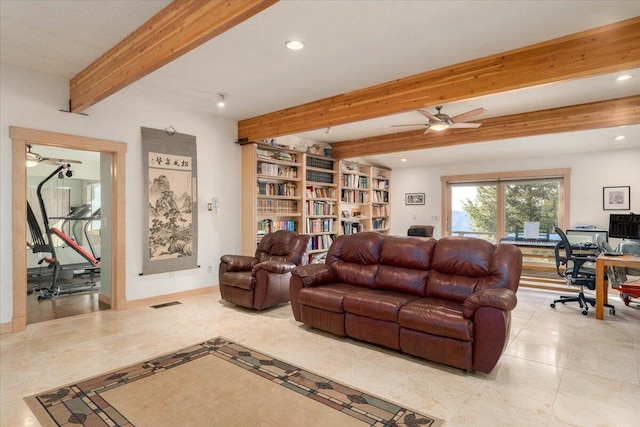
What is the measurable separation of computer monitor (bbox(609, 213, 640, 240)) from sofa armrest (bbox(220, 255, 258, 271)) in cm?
554

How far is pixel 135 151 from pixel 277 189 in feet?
7.65

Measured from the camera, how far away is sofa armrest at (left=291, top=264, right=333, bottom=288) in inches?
151

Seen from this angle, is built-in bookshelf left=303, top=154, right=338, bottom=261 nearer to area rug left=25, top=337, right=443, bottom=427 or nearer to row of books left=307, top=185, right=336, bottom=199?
row of books left=307, top=185, right=336, bottom=199

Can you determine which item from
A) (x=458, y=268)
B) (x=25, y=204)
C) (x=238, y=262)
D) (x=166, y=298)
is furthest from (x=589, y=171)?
(x=25, y=204)

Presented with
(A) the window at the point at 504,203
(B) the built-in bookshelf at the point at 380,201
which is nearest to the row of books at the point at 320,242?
(B) the built-in bookshelf at the point at 380,201

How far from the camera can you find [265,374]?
2717 mm

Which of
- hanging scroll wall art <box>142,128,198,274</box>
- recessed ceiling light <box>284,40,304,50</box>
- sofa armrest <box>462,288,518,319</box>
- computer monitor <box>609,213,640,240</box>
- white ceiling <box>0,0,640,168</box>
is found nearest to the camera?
white ceiling <box>0,0,640,168</box>

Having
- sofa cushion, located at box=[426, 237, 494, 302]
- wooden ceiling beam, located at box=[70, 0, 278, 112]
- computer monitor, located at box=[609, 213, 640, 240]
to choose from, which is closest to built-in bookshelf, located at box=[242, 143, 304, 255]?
wooden ceiling beam, located at box=[70, 0, 278, 112]

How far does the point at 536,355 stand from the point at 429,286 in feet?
3.61

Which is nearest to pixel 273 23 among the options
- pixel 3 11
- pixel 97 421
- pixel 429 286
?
pixel 3 11

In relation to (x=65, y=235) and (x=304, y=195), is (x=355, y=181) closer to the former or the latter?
(x=304, y=195)

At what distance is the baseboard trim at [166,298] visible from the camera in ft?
15.1

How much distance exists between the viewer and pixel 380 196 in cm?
892

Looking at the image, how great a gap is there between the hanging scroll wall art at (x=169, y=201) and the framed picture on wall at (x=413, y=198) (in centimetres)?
567
